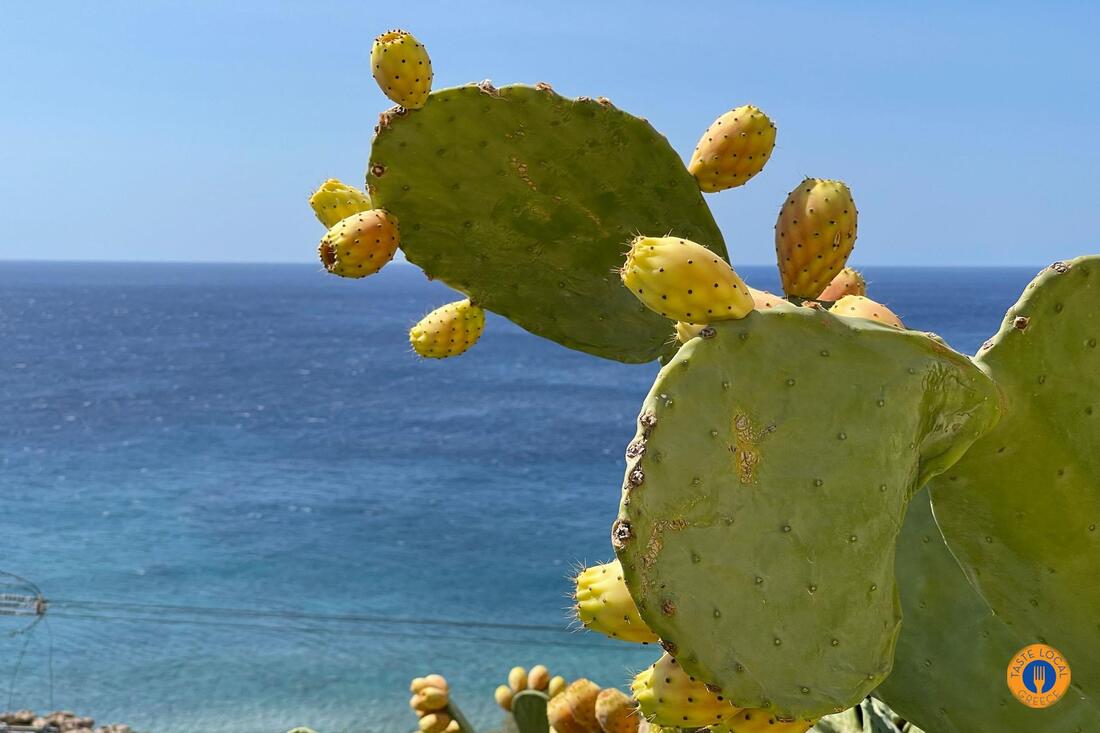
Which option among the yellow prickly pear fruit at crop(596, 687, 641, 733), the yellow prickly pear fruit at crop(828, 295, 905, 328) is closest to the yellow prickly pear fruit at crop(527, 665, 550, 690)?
the yellow prickly pear fruit at crop(596, 687, 641, 733)

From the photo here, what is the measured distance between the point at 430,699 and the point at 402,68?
2.37 metres

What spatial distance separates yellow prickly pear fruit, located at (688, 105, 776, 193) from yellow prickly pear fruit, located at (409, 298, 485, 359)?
43cm

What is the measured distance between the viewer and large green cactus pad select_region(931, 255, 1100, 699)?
1.59 m

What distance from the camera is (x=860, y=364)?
4.35 ft

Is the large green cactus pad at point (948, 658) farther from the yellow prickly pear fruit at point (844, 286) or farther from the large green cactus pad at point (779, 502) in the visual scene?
the large green cactus pad at point (779, 502)

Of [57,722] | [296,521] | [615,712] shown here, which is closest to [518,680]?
[615,712]

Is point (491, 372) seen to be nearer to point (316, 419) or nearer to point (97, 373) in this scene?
point (316, 419)

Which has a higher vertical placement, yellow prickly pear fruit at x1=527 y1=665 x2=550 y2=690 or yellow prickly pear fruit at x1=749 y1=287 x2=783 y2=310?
yellow prickly pear fruit at x1=749 y1=287 x2=783 y2=310

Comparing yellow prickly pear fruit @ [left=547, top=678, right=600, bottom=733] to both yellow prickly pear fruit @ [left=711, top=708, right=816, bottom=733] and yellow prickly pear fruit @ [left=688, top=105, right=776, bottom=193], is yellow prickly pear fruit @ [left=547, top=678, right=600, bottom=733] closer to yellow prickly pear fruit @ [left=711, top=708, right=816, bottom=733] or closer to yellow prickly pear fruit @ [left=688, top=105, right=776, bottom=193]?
yellow prickly pear fruit @ [left=688, top=105, right=776, bottom=193]

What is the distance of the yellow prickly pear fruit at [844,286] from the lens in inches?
75.6

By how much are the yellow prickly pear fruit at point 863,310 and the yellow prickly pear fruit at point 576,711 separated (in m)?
1.71

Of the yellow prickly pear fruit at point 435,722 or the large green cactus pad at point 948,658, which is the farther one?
the yellow prickly pear fruit at point 435,722

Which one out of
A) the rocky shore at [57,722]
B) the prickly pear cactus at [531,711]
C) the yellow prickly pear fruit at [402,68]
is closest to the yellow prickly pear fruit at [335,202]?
the yellow prickly pear fruit at [402,68]

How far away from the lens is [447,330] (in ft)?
6.77
